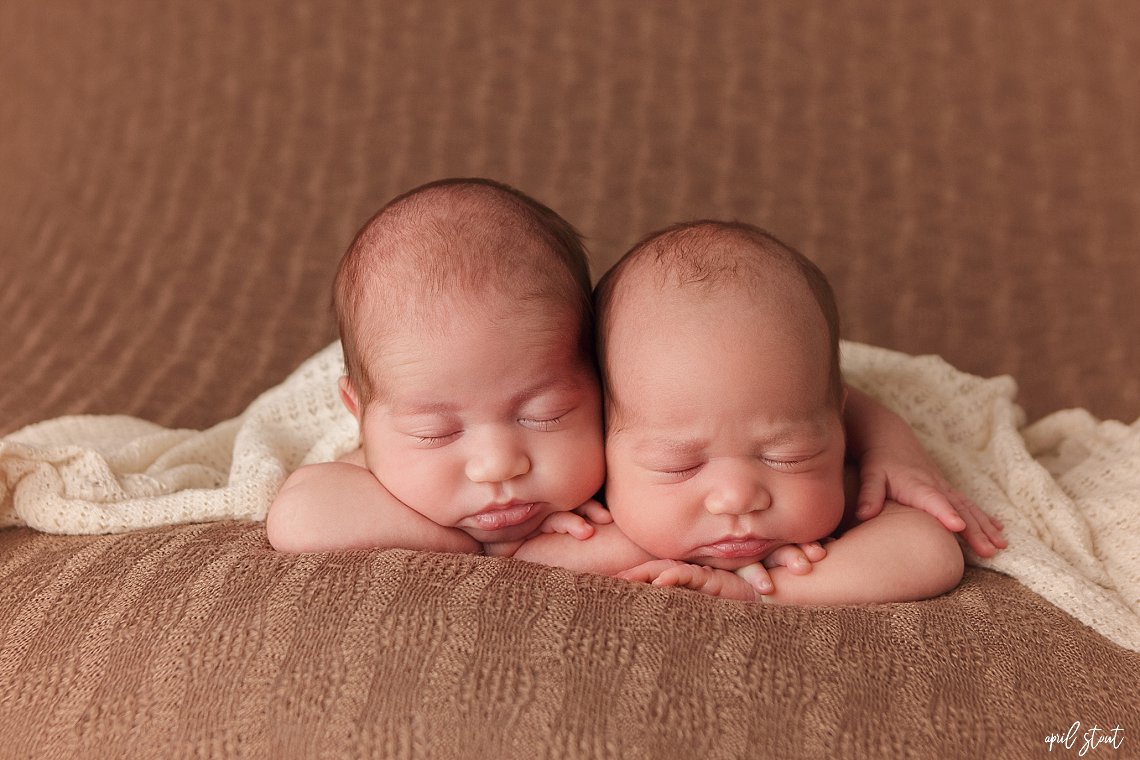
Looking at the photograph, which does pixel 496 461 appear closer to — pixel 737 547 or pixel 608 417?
pixel 608 417

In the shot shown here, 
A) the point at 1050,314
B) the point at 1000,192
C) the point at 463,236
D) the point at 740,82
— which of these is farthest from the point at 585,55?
the point at 463,236

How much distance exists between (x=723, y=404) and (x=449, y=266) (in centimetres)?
35

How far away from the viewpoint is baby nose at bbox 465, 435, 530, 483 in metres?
1.26

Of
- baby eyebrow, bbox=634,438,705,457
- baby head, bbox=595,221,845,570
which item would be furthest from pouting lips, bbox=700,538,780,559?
baby eyebrow, bbox=634,438,705,457

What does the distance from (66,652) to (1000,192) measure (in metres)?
1.96

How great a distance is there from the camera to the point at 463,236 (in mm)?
1311

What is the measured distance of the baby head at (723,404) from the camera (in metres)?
1.22

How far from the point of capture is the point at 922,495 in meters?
1.39

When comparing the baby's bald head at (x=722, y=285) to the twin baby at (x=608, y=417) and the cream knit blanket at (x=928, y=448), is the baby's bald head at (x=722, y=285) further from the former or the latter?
the cream knit blanket at (x=928, y=448)

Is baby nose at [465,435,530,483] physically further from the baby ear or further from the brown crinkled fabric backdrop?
the brown crinkled fabric backdrop

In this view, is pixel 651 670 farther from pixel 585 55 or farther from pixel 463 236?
pixel 585 55
